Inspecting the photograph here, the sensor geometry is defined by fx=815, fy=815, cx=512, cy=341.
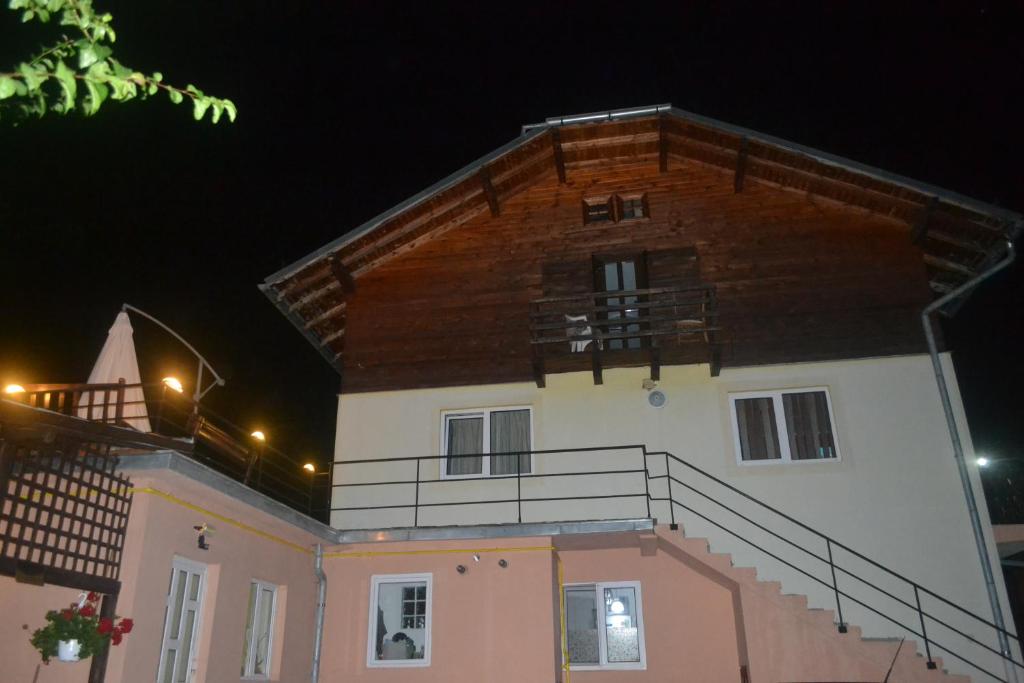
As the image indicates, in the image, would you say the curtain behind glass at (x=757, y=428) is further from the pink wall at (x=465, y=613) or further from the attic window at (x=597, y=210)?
the attic window at (x=597, y=210)

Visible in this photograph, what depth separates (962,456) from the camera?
11.9m

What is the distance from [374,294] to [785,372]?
721cm

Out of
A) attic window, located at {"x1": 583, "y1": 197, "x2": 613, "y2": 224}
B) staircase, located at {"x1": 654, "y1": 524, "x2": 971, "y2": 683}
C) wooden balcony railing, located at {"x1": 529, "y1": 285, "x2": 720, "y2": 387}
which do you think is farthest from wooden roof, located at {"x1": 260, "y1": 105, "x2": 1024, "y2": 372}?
staircase, located at {"x1": 654, "y1": 524, "x2": 971, "y2": 683}

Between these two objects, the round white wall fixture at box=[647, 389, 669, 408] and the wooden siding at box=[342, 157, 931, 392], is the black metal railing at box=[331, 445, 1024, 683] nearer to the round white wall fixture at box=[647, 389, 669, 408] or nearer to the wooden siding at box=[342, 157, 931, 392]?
the round white wall fixture at box=[647, 389, 669, 408]

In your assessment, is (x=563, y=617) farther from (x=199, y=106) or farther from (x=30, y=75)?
(x=30, y=75)

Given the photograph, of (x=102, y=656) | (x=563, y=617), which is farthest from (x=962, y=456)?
(x=102, y=656)

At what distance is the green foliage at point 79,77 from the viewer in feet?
11.0

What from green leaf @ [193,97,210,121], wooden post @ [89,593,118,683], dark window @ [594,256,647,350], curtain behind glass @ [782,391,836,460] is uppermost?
dark window @ [594,256,647,350]

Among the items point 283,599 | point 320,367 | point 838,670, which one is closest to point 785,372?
point 838,670

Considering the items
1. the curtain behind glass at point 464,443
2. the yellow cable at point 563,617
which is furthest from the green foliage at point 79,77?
the curtain behind glass at point 464,443

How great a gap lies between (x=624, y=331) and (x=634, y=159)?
3.28 m

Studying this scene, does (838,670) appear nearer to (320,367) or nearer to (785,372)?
(785,372)

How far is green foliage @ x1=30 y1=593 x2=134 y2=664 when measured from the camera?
24.5 feet

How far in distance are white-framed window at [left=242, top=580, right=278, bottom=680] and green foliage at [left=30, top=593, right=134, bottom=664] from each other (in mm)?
2829
